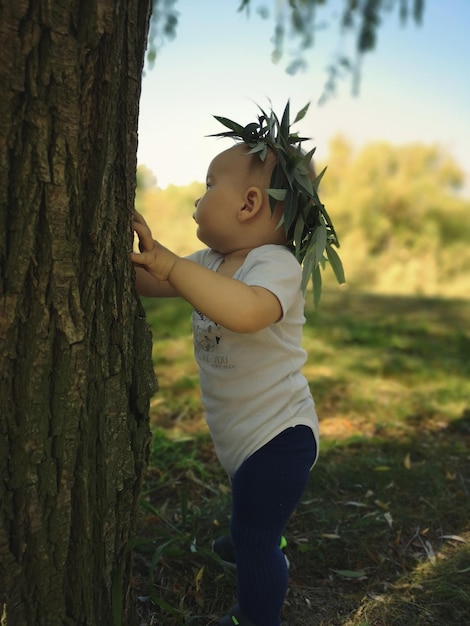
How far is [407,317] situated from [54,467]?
5.81 metres

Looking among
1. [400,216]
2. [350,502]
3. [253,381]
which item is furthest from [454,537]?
[400,216]

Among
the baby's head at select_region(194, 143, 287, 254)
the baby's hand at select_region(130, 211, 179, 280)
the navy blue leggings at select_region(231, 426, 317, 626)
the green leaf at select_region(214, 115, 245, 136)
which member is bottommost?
the navy blue leggings at select_region(231, 426, 317, 626)

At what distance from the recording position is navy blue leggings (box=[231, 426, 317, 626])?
185 centimetres

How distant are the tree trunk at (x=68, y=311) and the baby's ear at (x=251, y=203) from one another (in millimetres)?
386

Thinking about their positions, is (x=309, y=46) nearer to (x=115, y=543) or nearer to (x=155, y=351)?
(x=155, y=351)

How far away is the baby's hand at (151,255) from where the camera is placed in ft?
5.31

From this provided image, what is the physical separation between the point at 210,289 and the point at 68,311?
Answer: 36 centimetres

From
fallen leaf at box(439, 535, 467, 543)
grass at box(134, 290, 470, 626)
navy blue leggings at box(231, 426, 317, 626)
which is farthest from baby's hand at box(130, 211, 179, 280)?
fallen leaf at box(439, 535, 467, 543)

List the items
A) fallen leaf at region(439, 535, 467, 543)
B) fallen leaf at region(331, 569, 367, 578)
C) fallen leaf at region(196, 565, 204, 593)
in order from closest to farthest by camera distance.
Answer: fallen leaf at region(196, 565, 204, 593) → fallen leaf at region(331, 569, 367, 578) → fallen leaf at region(439, 535, 467, 543)

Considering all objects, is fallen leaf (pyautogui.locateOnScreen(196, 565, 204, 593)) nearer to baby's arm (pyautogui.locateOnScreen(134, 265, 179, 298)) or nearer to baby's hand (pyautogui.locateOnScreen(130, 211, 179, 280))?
baby's arm (pyautogui.locateOnScreen(134, 265, 179, 298))

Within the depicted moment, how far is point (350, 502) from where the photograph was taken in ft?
9.25

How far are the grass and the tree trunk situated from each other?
49cm

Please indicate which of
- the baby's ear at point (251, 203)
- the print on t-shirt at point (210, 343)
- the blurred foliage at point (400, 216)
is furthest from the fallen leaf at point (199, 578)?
the blurred foliage at point (400, 216)

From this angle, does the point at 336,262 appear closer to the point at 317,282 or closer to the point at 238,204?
the point at 317,282
